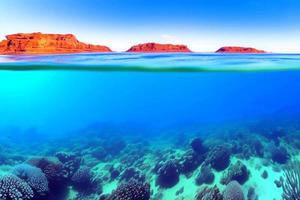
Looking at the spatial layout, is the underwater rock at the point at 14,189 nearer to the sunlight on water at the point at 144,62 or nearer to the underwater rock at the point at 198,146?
the underwater rock at the point at 198,146

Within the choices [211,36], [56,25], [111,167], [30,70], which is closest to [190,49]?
[211,36]

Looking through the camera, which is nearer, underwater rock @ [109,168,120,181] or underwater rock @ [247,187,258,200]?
underwater rock @ [247,187,258,200]

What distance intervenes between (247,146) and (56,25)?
1329 centimetres

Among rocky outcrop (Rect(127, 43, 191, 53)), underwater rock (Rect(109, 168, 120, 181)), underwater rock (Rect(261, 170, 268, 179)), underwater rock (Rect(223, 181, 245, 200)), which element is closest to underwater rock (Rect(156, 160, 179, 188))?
underwater rock (Rect(109, 168, 120, 181))

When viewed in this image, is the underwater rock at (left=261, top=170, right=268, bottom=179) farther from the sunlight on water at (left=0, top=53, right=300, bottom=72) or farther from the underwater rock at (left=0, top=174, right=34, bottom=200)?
the sunlight on water at (left=0, top=53, right=300, bottom=72)

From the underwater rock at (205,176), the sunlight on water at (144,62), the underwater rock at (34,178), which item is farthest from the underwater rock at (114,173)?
the sunlight on water at (144,62)

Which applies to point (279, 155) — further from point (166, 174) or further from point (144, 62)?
point (144, 62)

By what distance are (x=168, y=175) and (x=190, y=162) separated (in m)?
1.38

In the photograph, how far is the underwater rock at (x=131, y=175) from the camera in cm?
1049

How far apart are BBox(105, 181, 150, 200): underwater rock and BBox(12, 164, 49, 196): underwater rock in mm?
1915

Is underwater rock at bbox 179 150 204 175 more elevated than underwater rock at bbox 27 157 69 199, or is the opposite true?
underwater rock at bbox 27 157 69 199

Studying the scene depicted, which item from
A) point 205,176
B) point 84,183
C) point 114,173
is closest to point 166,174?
point 205,176

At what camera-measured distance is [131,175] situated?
10703mm

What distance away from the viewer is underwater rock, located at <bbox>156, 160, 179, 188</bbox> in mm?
9871
